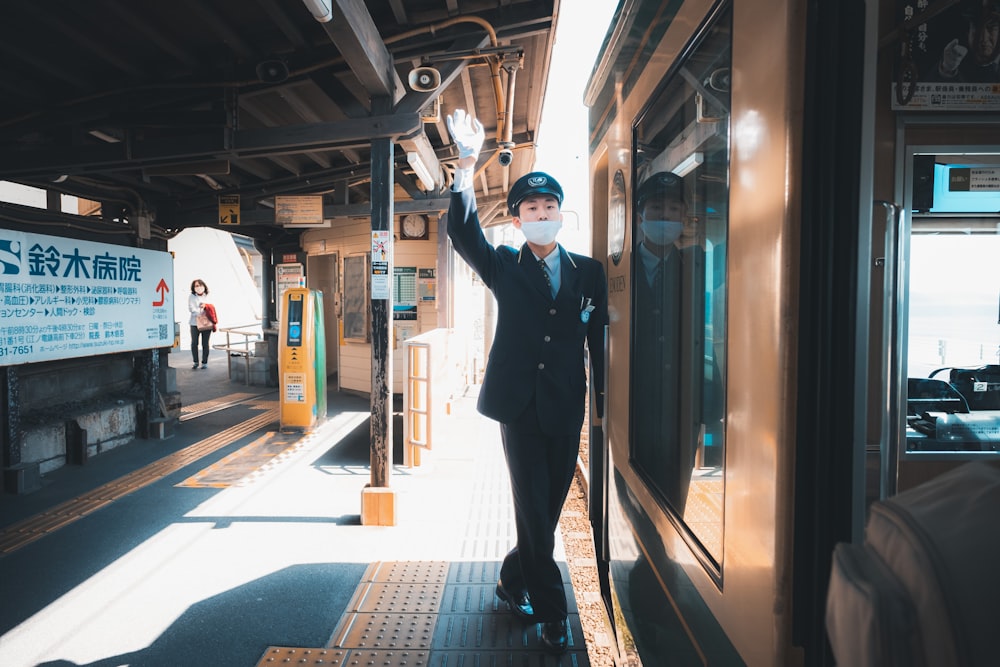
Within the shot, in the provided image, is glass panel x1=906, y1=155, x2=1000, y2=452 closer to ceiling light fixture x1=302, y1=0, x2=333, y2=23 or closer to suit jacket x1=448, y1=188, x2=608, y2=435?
suit jacket x1=448, y1=188, x2=608, y2=435

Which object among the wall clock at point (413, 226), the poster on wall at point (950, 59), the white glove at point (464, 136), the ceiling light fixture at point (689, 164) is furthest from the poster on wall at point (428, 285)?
the poster on wall at point (950, 59)

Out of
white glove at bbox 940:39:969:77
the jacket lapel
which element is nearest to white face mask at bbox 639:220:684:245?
the jacket lapel

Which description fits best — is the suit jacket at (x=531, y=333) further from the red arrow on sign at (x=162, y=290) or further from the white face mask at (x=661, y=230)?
the red arrow on sign at (x=162, y=290)

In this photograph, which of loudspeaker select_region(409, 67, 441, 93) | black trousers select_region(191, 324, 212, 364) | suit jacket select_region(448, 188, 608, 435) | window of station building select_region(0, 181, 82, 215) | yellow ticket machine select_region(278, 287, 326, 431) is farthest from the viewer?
black trousers select_region(191, 324, 212, 364)

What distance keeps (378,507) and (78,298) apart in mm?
3941

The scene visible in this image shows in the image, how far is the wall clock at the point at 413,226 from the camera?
9.58 meters

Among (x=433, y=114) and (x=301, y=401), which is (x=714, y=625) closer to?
(x=433, y=114)

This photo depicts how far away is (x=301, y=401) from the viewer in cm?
722

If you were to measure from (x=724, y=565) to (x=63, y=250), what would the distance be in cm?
642

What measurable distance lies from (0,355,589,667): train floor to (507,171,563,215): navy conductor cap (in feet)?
6.73

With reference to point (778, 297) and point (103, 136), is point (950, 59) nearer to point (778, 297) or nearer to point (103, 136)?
point (778, 297)

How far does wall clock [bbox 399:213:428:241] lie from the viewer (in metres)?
9.58

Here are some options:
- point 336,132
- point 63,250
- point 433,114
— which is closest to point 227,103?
point 336,132

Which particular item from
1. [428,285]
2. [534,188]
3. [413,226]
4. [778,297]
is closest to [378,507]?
[534,188]
